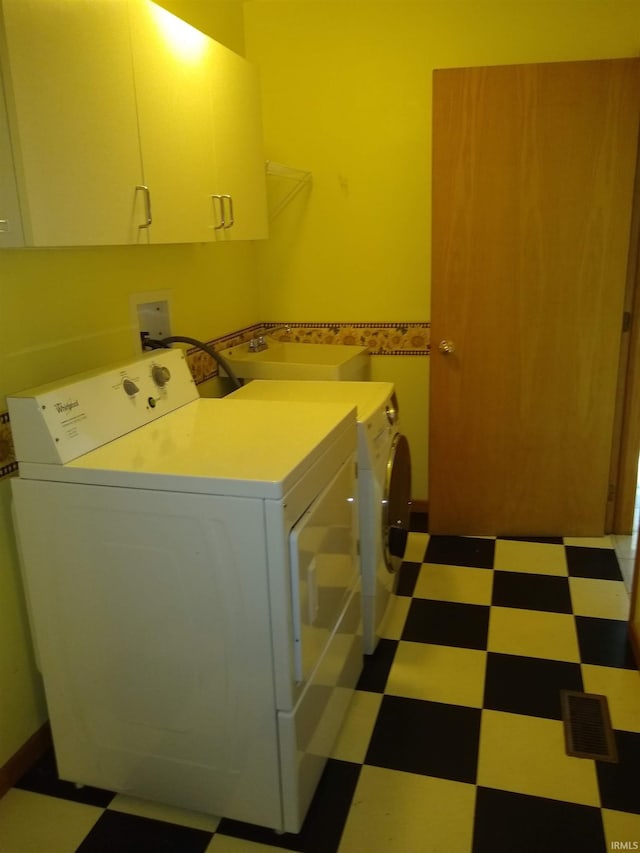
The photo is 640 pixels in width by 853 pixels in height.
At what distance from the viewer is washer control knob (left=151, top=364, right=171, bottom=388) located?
191 centimetres

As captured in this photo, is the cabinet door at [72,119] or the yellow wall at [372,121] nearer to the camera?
the cabinet door at [72,119]

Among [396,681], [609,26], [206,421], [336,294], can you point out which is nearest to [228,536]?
[206,421]

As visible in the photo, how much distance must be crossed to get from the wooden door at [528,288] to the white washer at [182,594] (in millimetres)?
1309

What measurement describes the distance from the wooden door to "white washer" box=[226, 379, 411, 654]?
0.61 m

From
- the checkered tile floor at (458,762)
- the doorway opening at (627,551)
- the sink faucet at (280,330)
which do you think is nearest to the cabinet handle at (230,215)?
the sink faucet at (280,330)

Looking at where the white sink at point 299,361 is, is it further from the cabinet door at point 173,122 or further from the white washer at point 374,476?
the cabinet door at point 173,122

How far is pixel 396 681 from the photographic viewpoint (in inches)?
82.9

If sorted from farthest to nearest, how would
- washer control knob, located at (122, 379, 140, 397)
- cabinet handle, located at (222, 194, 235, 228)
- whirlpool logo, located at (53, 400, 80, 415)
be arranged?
Answer: cabinet handle, located at (222, 194, 235, 228)
washer control knob, located at (122, 379, 140, 397)
whirlpool logo, located at (53, 400, 80, 415)

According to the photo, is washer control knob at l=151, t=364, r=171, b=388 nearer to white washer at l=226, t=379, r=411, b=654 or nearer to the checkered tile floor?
white washer at l=226, t=379, r=411, b=654

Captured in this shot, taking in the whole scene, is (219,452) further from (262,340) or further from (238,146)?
(262,340)

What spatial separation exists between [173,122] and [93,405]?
791 millimetres

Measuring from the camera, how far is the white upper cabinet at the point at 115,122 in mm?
1317

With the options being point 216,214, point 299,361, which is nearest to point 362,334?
point 299,361

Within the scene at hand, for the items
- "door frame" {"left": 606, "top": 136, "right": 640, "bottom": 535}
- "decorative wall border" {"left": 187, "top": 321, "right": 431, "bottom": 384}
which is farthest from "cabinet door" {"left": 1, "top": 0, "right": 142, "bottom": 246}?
"door frame" {"left": 606, "top": 136, "right": 640, "bottom": 535}
